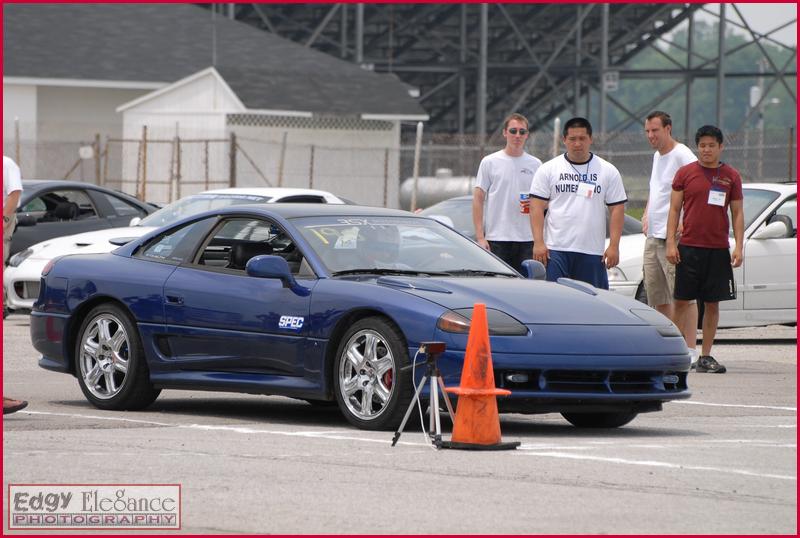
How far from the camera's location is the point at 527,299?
9016 mm

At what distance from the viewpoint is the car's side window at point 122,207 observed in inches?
789

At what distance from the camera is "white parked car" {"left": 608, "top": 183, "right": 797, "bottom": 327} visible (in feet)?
50.4

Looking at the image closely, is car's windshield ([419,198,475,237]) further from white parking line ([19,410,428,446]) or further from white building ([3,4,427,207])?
white building ([3,4,427,207])

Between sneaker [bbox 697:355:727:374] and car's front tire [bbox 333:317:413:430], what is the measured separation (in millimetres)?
Result: 4572

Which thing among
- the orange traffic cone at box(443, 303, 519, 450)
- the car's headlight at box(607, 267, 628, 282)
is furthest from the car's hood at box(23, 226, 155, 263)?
the orange traffic cone at box(443, 303, 519, 450)

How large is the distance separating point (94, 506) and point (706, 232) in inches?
286

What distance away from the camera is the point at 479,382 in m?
8.16

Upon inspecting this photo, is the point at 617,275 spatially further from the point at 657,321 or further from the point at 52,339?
the point at 52,339

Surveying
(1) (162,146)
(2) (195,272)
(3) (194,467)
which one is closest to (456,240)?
(2) (195,272)

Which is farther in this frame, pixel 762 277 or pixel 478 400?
pixel 762 277

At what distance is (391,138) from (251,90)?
3.93m

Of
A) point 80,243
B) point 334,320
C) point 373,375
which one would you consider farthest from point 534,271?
point 80,243

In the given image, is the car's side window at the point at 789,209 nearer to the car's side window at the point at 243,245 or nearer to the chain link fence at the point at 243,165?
the car's side window at the point at 243,245

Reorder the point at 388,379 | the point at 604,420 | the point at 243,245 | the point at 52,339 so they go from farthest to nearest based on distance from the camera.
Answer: the point at 52,339 < the point at 243,245 < the point at 604,420 < the point at 388,379
